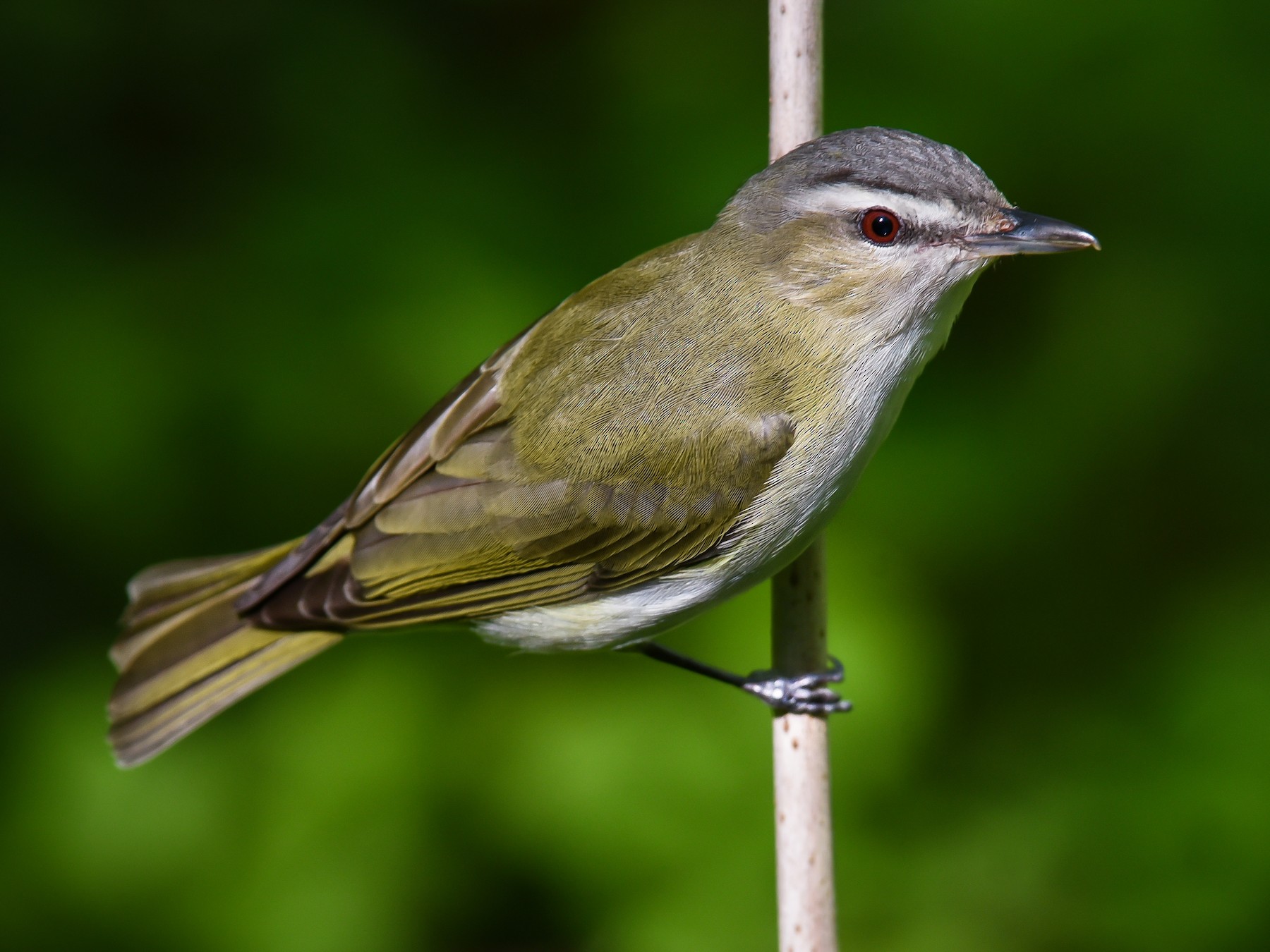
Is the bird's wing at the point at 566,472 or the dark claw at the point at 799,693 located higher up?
the bird's wing at the point at 566,472

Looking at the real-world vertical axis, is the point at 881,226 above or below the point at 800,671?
above

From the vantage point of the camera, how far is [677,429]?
A: 2566 millimetres

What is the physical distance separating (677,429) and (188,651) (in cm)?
134

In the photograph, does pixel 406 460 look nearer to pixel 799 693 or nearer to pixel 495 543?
pixel 495 543

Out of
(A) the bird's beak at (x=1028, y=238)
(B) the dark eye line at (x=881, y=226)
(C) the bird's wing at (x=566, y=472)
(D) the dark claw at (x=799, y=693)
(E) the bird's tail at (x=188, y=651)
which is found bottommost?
(D) the dark claw at (x=799, y=693)

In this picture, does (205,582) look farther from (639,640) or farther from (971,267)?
(971,267)

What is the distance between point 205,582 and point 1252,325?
2.61 meters

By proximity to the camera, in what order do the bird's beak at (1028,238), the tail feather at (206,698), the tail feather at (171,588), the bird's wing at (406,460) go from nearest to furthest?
the bird's beak at (1028,238), the bird's wing at (406,460), the tail feather at (206,698), the tail feather at (171,588)

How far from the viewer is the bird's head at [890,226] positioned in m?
2.42

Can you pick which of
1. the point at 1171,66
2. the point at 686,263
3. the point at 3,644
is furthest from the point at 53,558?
the point at 1171,66

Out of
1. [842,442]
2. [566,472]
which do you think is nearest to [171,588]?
[566,472]

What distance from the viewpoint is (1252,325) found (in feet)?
10.9

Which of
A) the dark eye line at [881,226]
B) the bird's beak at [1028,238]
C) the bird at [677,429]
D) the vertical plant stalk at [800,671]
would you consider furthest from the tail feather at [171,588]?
the bird's beak at [1028,238]

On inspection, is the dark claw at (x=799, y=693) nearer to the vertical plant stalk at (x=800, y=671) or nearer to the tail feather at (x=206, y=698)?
the vertical plant stalk at (x=800, y=671)
